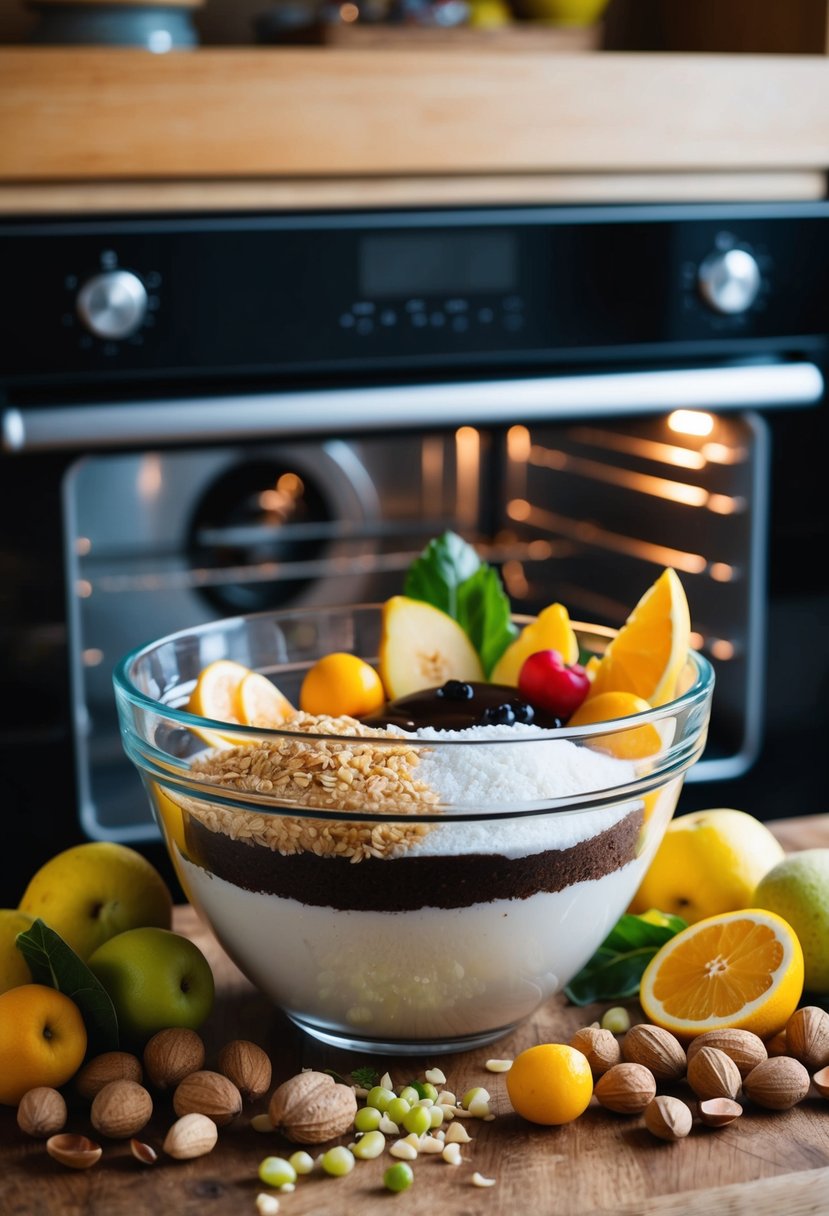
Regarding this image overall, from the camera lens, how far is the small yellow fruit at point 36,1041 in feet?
2.48

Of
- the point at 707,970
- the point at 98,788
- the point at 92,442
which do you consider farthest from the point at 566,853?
the point at 98,788

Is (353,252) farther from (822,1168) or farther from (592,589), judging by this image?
(822,1168)

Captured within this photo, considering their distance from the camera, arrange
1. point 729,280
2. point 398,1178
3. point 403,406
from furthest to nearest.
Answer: point 729,280, point 403,406, point 398,1178

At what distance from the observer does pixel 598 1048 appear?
31.3 inches

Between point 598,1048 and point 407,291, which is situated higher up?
point 407,291

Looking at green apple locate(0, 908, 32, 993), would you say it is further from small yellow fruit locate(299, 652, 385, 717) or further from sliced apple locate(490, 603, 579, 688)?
sliced apple locate(490, 603, 579, 688)

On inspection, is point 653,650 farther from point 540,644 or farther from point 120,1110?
point 120,1110

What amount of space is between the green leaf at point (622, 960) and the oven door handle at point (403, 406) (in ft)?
2.58

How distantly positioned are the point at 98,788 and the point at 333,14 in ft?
3.06

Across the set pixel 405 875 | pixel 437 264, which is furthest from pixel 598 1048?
pixel 437 264

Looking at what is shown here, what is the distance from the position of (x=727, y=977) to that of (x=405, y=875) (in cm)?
21

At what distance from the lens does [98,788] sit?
68.1 inches

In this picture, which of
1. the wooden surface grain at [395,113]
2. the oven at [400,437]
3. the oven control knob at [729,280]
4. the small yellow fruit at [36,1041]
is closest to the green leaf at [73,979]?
the small yellow fruit at [36,1041]

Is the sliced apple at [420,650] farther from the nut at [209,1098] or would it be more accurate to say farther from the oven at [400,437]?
the oven at [400,437]
